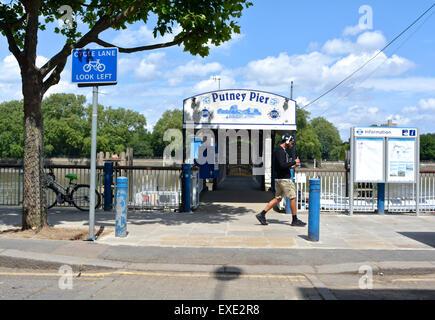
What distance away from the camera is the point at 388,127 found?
36.3 ft

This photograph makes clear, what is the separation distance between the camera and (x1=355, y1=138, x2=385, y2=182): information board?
11062 millimetres

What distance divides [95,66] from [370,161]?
739cm

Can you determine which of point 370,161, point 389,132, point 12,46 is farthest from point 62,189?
point 389,132

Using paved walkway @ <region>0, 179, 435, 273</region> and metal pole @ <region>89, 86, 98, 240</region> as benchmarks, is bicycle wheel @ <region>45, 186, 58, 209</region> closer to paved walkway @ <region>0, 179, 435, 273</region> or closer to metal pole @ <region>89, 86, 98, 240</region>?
paved walkway @ <region>0, 179, 435, 273</region>

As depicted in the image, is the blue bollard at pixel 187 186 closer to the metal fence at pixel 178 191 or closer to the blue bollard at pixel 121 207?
the metal fence at pixel 178 191

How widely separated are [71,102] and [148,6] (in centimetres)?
10429

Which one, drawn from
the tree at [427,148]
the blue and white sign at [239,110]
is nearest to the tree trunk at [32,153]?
the blue and white sign at [239,110]

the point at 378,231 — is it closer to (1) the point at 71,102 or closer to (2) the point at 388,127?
(2) the point at 388,127

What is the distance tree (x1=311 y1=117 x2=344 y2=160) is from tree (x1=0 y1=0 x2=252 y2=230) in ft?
443

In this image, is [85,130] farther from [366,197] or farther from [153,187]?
[366,197]

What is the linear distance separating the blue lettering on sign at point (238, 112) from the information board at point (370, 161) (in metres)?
3.23

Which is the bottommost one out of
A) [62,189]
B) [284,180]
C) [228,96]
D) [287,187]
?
[62,189]

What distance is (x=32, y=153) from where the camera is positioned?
25.6 ft
